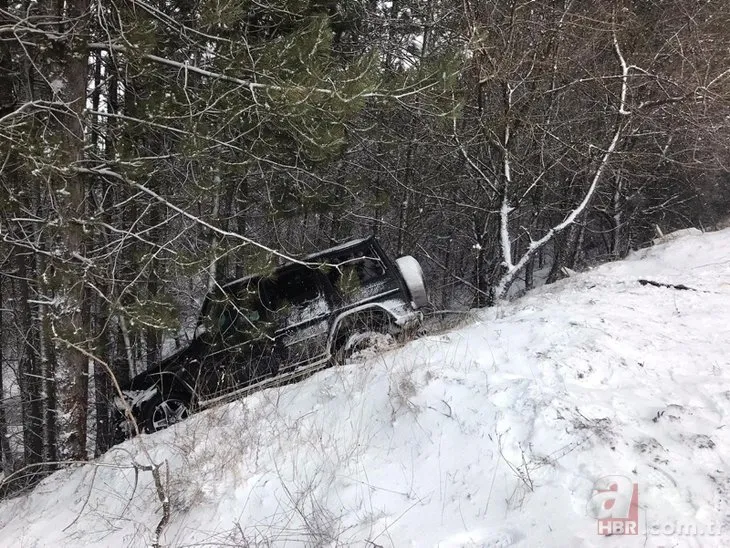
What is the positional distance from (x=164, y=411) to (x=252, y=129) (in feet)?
13.3

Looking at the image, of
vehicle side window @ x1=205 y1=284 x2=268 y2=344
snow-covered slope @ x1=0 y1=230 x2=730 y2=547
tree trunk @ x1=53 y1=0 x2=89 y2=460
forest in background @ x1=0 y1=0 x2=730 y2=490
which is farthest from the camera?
vehicle side window @ x1=205 y1=284 x2=268 y2=344

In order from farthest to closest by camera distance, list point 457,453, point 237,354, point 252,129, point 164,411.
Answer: point 164,411, point 237,354, point 252,129, point 457,453

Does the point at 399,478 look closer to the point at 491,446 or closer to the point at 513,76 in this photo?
the point at 491,446

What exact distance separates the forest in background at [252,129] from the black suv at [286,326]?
62 centimetres

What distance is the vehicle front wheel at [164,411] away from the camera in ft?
20.9

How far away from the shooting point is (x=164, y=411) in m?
6.48

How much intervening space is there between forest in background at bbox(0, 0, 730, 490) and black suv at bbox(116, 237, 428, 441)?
618 mm

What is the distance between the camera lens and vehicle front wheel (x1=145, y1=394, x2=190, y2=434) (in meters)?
6.37

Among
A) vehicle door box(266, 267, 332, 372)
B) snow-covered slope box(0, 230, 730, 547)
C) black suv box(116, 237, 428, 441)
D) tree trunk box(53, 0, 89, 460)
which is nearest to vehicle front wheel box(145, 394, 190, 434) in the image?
black suv box(116, 237, 428, 441)

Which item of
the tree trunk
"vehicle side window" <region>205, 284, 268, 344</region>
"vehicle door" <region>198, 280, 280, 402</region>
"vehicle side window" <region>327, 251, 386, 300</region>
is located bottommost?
"vehicle door" <region>198, 280, 280, 402</region>

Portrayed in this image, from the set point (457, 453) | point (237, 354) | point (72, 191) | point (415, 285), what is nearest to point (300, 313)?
point (237, 354)

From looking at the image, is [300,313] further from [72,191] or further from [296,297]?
[72,191]

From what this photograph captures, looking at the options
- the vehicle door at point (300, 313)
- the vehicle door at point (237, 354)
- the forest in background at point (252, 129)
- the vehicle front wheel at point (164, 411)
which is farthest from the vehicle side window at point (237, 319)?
the vehicle front wheel at point (164, 411)

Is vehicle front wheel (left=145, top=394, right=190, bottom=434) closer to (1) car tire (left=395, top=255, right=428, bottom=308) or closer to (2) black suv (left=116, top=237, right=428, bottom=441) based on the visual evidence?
(2) black suv (left=116, top=237, right=428, bottom=441)
